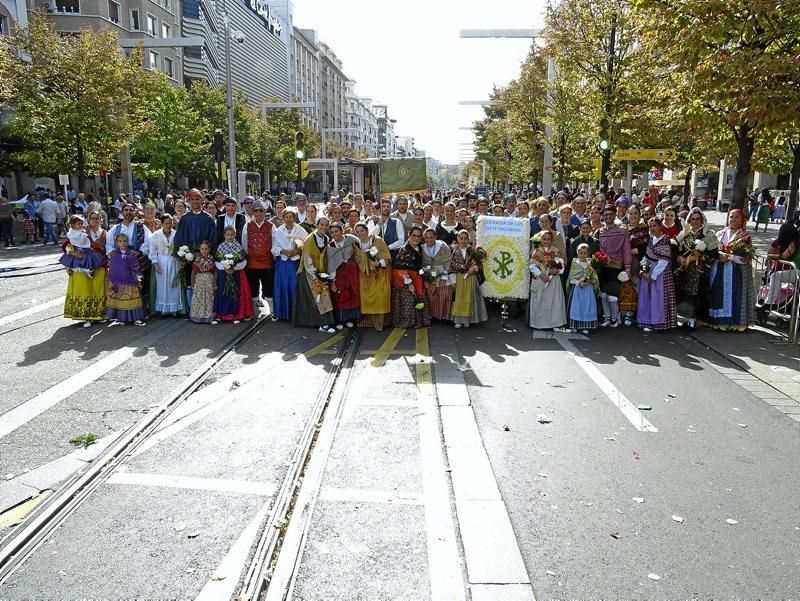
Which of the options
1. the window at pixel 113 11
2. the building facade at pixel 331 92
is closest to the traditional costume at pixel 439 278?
the window at pixel 113 11

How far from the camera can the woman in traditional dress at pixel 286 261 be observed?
413 inches

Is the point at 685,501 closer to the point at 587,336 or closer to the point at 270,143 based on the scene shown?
the point at 587,336

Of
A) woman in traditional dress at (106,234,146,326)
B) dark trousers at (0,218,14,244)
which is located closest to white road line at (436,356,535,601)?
woman in traditional dress at (106,234,146,326)

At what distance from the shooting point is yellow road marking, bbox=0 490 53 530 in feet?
14.3

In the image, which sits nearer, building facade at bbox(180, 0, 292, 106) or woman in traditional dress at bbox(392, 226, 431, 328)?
woman in traditional dress at bbox(392, 226, 431, 328)

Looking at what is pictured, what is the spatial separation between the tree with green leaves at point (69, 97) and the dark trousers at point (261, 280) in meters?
19.7

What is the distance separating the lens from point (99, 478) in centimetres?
497

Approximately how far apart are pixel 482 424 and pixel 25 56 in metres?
36.0

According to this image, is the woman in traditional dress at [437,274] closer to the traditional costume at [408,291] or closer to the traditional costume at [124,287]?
the traditional costume at [408,291]

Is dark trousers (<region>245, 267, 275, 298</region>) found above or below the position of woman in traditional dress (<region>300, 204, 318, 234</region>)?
below

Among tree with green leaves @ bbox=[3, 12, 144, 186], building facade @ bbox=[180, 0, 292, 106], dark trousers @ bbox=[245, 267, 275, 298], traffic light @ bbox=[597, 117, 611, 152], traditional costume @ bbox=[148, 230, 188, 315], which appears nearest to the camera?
traditional costume @ bbox=[148, 230, 188, 315]

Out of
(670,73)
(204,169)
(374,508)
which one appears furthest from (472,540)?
(204,169)

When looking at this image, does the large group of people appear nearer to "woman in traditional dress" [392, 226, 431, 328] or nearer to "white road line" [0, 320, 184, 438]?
"woman in traditional dress" [392, 226, 431, 328]

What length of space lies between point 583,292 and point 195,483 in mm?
6718
